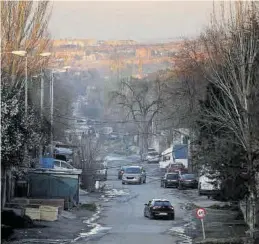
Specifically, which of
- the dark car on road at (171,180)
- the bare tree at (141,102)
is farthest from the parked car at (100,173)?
the bare tree at (141,102)

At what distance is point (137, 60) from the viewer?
198 meters

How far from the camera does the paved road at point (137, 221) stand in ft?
119

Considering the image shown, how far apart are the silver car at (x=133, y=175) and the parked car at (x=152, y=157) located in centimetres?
2693

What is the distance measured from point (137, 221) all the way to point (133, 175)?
111 feet

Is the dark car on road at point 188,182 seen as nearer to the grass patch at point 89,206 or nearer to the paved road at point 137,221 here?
the paved road at point 137,221

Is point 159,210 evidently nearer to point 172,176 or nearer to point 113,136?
point 172,176

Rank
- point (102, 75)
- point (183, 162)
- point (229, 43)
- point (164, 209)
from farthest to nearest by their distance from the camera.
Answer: point (102, 75), point (183, 162), point (164, 209), point (229, 43)

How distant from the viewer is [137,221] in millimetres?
46781

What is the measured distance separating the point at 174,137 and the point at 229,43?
67.7m

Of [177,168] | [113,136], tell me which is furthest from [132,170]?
[113,136]

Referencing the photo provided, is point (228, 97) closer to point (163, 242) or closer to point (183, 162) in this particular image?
point (163, 242)

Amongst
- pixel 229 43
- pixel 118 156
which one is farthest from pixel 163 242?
pixel 118 156

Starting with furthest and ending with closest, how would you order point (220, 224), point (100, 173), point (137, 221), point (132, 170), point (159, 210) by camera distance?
point (100, 173) → point (132, 170) → point (159, 210) → point (137, 221) → point (220, 224)

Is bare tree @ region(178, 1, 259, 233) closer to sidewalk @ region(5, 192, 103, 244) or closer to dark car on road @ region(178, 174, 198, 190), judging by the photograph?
sidewalk @ region(5, 192, 103, 244)
